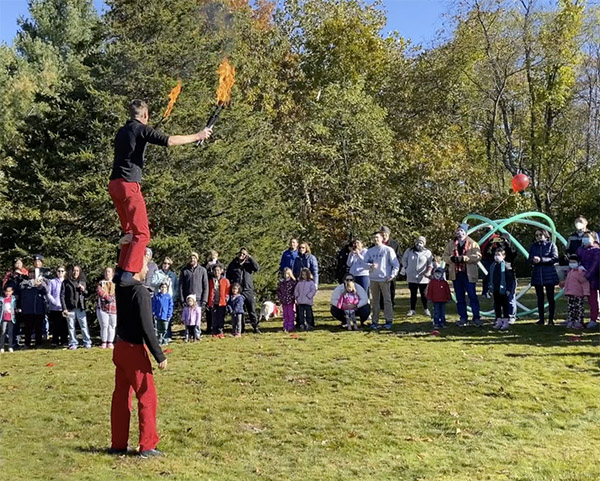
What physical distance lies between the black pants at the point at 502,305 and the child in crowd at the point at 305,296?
11.3 feet

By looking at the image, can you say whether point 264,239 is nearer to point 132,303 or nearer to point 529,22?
point 132,303

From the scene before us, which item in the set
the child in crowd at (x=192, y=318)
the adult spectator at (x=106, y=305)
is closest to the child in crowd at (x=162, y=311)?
the child in crowd at (x=192, y=318)

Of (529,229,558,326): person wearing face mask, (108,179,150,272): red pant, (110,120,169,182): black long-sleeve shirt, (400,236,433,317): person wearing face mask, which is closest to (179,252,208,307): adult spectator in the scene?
(400,236,433,317): person wearing face mask

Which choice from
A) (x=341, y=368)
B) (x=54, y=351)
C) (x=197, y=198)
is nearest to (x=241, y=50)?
(x=197, y=198)

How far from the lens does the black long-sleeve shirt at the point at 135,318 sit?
21.4 ft

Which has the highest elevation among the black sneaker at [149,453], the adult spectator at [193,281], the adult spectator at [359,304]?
the adult spectator at [193,281]

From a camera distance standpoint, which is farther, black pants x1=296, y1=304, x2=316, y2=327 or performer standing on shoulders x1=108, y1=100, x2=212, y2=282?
black pants x1=296, y1=304, x2=316, y2=327

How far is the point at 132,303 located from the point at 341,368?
14.2 ft

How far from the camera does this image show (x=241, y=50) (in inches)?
1102

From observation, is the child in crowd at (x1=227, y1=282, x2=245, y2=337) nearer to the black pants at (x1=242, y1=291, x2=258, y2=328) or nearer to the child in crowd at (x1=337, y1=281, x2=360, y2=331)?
the black pants at (x1=242, y1=291, x2=258, y2=328)

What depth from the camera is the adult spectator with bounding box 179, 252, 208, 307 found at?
13586 mm

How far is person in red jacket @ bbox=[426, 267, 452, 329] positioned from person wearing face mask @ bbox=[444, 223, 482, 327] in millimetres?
290

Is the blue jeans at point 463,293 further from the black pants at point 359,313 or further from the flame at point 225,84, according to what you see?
the flame at point 225,84

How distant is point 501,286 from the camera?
13.3 metres
